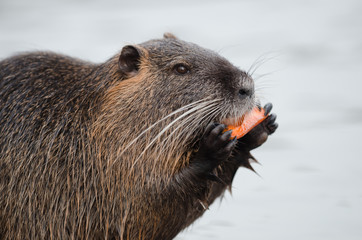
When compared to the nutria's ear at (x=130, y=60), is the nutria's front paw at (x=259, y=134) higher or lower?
lower

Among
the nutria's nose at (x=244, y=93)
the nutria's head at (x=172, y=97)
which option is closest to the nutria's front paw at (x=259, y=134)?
the nutria's head at (x=172, y=97)

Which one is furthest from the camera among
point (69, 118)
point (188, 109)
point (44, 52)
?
point (44, 52)

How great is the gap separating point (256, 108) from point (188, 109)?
674mm

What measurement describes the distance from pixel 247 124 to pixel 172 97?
2.21 feet

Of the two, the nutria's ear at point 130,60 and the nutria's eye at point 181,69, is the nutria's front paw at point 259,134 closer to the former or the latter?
the nutria's eye at point 181,69

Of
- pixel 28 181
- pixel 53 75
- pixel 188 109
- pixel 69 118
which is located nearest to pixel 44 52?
pixel 53 75

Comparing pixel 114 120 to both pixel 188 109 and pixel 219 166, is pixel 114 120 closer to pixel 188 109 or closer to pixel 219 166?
pixel 188 109

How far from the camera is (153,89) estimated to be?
513 cm

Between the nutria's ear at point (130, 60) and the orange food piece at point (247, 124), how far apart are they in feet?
3.15

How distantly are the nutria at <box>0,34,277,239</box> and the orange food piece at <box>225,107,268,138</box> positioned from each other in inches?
4.0

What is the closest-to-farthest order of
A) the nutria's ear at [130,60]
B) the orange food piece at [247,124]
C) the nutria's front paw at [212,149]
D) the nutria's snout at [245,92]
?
1. the nutria's front paw at [212,149]
2. the nutria's snout at [245,92]
3. the orange food piece at [247,124]
4. the nutria's ear at [130,60]

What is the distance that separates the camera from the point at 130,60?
17.4 feet

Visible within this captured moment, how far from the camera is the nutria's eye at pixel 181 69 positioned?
5160 mm

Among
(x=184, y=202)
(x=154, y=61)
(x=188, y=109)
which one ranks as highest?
(x=154, y=61)
